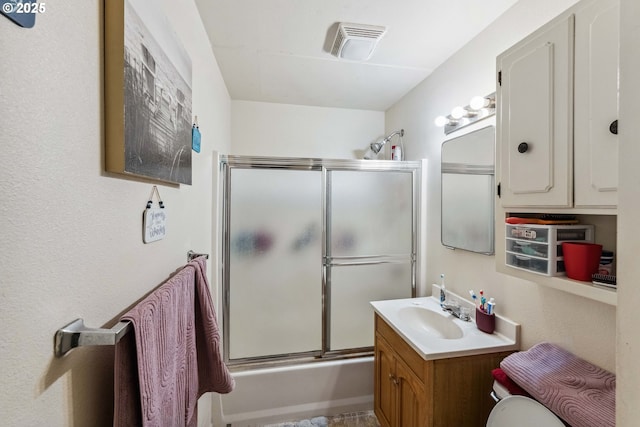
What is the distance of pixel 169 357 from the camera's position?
2.21 feet

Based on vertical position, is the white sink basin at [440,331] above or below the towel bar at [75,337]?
below

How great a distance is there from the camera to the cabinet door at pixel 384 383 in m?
1.55

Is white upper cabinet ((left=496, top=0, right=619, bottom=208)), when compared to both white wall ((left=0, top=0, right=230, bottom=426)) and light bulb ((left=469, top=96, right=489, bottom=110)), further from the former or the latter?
white wall ((left=0, top=0, right=230, bottom=426))

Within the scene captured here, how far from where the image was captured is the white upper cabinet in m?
0.77

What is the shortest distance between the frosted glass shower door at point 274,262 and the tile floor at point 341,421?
45 centimetres

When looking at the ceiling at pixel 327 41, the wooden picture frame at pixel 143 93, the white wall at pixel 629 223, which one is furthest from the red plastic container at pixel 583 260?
the wooden picture frame at pixel 143 93

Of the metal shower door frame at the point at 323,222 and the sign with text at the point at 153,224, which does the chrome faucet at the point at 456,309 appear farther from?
the sign with text at the point at 153,224

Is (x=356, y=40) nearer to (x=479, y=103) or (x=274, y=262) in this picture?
(x=479, y=103)

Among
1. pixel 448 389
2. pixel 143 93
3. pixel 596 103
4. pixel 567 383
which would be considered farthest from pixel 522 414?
pixel 143 93

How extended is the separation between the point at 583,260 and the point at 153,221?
4.48ft

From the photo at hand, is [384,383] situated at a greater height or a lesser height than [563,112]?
lesser

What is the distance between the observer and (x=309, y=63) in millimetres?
1829

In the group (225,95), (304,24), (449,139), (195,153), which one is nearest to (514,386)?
(449,139)

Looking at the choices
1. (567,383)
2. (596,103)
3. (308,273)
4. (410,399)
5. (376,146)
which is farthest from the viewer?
(376,146)
